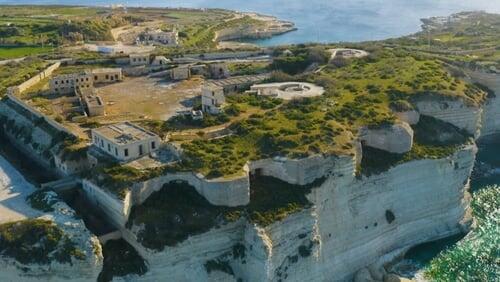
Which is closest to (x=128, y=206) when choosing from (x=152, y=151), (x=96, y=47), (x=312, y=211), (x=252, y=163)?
(x=152, y=151)

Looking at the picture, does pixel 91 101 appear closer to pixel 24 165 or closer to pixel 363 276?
pixel 24 165

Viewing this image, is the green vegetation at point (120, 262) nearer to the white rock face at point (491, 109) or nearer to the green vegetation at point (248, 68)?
the green vegetation at point (248, 68)

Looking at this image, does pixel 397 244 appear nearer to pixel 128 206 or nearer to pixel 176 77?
pixel 128 206

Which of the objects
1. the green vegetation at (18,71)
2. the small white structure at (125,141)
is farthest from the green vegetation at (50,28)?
the small white structure at (125,141)

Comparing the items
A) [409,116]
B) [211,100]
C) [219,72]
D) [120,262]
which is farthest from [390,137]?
[120,262]

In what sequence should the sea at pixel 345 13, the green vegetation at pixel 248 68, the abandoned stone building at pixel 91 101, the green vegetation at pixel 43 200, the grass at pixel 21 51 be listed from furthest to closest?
the sea at pixel 345 13
the grass at pixel 21 51
the green vegetation at pixel 248 68
the abandoned stone building at pixel 91 101
the green vegetation at pixel 43 200
